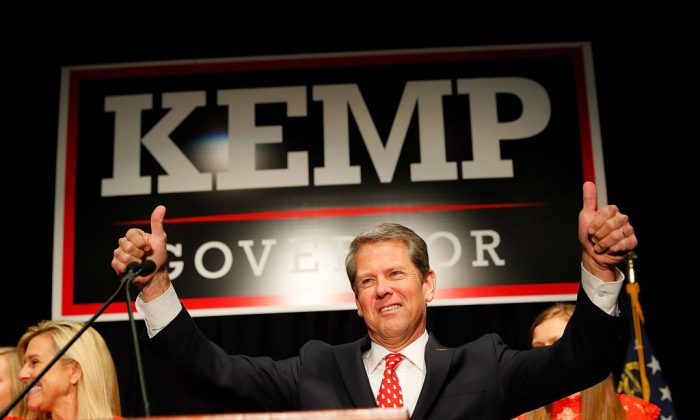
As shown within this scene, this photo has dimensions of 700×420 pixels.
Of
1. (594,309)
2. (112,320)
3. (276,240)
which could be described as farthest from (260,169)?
(594,309)

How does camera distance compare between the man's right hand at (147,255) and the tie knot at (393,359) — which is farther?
the tie knot at (393,359)

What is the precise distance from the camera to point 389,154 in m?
4.07

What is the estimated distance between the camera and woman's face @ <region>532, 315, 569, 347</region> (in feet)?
10.4

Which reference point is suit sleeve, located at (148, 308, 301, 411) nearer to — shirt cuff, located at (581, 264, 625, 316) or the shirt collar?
the shirt collar

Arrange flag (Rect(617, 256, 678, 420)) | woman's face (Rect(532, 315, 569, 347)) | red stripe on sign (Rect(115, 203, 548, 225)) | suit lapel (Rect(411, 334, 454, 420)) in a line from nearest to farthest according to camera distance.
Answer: suit lapel (Rect(411, 334, 454, 420)) < woman's face (Rect(532, 315, 569, 347)) < flag (Rect(617, 256, 678, 420)) < red stripe on sign (Rect(115, 203, 548, 225))

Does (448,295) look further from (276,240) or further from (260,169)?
(260,169)

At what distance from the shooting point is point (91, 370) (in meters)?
3.21

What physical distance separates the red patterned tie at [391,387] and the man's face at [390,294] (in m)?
0.05

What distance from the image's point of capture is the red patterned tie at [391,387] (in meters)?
2.10

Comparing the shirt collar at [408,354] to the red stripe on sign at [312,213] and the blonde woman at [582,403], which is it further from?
the red stripe on sign at [312,213]

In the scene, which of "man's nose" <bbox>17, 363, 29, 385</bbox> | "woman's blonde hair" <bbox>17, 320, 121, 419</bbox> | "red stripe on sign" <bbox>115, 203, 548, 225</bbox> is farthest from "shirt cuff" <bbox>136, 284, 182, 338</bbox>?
"red stripe on sign" <bbox>115, 203, 548, 225</bbox>

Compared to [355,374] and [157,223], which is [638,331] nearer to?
[355,374]

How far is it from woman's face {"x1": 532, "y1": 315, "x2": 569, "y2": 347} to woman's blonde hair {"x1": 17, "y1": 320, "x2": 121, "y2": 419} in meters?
1.68

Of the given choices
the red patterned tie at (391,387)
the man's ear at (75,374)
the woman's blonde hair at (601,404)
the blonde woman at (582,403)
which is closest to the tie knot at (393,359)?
the red patterned tie at (391,387)
